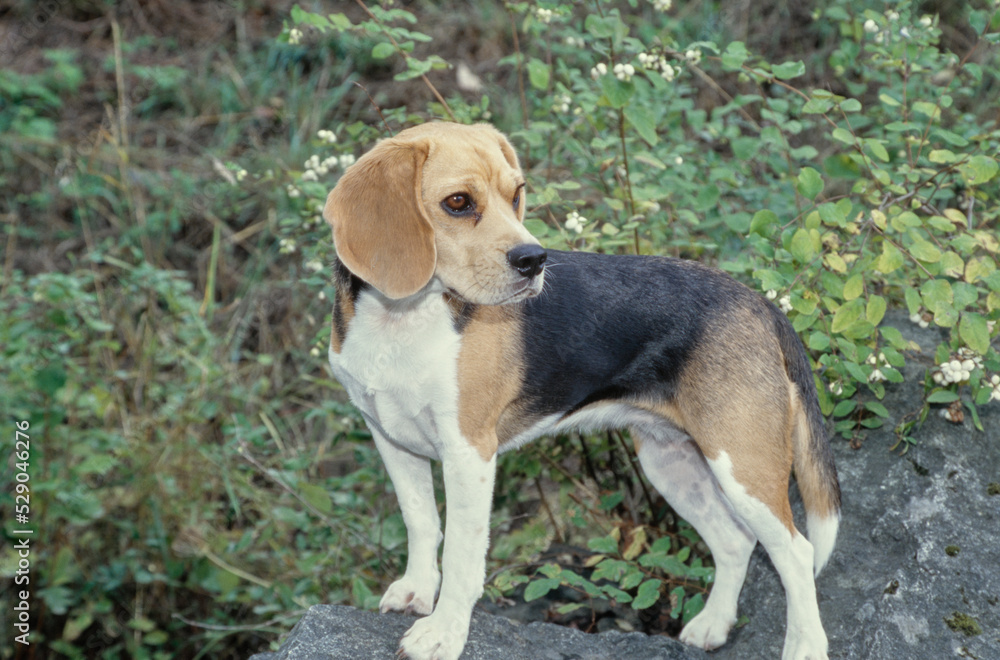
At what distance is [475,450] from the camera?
11.1 feet

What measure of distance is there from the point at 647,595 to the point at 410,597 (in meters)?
0.90

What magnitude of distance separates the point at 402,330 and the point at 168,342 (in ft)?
12.6

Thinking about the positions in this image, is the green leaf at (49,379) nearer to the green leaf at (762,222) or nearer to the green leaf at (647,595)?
the green leaf at (647,595)

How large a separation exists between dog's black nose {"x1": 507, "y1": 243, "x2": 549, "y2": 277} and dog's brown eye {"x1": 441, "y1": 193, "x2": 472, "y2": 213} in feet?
0.88

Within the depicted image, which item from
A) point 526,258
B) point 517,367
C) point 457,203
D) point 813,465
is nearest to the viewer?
point 526,258

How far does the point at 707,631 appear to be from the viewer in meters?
3.84

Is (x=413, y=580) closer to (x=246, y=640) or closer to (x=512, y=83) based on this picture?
(x=246, y=640)

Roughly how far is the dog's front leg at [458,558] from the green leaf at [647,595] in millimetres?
709

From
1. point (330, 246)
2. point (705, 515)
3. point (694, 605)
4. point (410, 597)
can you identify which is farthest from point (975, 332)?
point (330, 246)

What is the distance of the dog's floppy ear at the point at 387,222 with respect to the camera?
315 centimetres

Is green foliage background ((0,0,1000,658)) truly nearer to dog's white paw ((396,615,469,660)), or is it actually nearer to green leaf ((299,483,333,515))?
green leaf ((299,483,333,515))

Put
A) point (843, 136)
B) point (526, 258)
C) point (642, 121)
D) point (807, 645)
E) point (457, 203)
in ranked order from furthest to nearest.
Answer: point (642, 121), point (843, 136), point (807, 645), point (457, 203), point (526, 258)

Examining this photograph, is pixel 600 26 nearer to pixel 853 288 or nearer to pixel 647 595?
pixel 853 288

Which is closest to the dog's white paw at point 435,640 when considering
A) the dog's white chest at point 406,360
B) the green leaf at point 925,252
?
the dog's white chest at point 406,360
